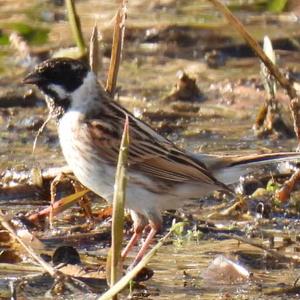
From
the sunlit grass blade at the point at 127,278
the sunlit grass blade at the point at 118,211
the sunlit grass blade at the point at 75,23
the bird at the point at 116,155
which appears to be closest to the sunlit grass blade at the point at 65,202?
the bird at the point at 116,155

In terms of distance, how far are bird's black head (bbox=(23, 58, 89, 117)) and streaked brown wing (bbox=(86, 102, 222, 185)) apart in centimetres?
19

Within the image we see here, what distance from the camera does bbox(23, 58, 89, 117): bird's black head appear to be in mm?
6707

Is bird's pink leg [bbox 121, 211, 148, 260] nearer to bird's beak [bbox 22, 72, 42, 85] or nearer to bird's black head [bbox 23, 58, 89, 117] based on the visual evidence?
bird's black head [bbox 23, 58, 89, 117]

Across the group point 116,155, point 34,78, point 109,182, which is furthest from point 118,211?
point 34,78

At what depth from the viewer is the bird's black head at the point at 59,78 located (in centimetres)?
671

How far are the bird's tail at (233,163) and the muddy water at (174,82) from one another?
346 mm

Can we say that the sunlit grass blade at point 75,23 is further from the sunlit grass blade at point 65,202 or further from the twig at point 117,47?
the sunlit grass blade at point 65,202

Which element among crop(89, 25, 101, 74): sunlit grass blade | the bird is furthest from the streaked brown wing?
crop(89, 25, 101, 74): sunlit grass blade

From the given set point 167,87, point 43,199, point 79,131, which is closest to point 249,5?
point 167,87

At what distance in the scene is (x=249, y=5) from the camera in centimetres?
1290

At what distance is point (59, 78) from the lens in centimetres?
676

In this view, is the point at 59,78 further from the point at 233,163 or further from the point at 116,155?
the point at 233,163

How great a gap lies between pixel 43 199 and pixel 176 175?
1134 mm

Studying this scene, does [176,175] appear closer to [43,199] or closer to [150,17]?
[43,199]
